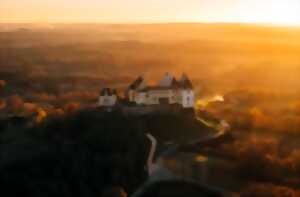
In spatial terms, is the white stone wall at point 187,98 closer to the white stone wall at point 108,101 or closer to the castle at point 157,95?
the castle at point 157,95

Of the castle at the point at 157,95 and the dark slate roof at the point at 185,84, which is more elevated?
the dark slate roof at the point at 185,84

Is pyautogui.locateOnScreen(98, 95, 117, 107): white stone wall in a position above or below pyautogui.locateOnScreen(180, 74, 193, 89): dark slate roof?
below

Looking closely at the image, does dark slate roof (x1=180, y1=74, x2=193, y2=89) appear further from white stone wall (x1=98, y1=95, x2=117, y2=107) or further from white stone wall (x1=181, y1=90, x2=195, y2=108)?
white stone wall (x1=98, y1=95, x2=117, y2=107)

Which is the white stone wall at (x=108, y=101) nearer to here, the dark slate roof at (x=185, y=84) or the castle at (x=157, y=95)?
the castle at (x=157, y=95)

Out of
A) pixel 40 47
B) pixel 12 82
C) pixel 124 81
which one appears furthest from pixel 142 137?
pixel 40 47

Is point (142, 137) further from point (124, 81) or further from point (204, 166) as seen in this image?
point (124, 81)

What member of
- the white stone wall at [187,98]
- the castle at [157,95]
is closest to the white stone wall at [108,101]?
the castle at [157,95]

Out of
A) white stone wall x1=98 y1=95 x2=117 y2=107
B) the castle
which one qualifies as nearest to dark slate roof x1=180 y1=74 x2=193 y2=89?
the castle

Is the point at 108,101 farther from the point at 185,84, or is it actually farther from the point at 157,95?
the point at 185,84

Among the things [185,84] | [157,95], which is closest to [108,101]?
[157,95]
